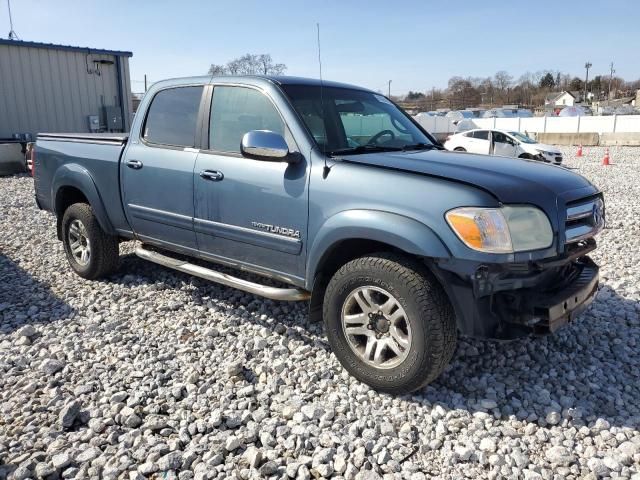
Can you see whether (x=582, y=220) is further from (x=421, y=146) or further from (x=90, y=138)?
(x=90, y=138)

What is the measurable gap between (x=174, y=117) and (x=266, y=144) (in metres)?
1.47

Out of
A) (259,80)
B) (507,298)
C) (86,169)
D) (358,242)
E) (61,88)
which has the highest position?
(61,88)

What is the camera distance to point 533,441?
9.25ft

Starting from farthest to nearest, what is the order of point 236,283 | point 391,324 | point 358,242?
1. point 236,283
2. point 358,242
3. point 391,324

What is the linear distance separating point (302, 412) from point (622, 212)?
7987 millimetres

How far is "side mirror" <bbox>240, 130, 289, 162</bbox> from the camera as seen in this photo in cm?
333

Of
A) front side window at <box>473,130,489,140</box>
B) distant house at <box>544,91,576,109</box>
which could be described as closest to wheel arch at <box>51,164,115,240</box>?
front side window at <box>473,130,489,140</box>

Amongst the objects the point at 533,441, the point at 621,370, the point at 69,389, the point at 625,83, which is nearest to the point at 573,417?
the point at 533,441

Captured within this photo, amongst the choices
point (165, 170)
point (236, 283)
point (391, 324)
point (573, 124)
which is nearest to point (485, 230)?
point (391, 324)

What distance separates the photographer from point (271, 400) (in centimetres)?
320

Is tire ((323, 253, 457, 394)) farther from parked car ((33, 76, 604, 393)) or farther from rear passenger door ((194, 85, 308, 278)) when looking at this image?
rear passenger door ((194, 85, 308, 278))

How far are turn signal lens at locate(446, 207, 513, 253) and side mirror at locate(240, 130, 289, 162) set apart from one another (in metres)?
1.22

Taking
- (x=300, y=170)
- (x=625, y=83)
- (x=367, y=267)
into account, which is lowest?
(x=367, y=267)

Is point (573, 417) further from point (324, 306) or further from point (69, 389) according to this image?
point (69, 389)
